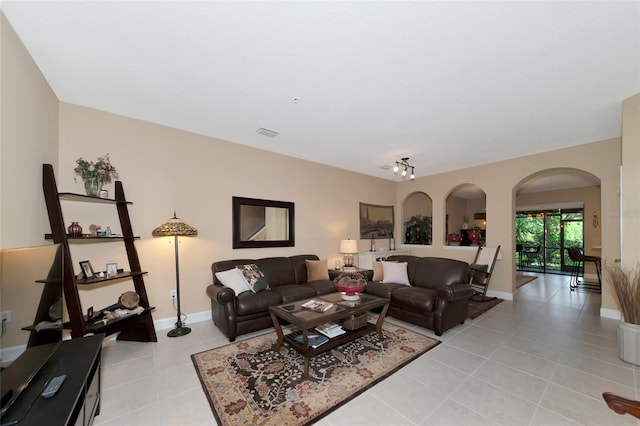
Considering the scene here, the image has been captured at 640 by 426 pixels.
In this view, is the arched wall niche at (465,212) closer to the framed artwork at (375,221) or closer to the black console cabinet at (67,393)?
the framed artwork at (375,221)

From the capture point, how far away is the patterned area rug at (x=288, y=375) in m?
1.89

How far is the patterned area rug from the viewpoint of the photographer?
1886mm

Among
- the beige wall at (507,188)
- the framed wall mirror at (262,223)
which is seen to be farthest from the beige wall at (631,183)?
the framed wall mirror at (262,223)

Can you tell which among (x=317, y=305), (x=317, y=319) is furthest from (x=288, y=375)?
(x=317, y=305)

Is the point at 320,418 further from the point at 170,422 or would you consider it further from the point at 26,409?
the point at 26,409

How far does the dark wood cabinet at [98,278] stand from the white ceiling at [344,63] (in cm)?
112

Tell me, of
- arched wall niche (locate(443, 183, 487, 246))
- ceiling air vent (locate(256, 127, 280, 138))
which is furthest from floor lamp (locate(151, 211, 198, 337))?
arched wall niche (locate(443, 183, 487, 246))

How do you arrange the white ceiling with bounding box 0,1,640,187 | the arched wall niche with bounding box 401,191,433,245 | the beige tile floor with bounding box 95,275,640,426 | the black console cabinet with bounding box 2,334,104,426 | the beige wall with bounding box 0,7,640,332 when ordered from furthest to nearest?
the arched wall niche with bounding box 401,191,433,245
the beige wall with bounding box 0,7,640,332
the beige tile floor with bounding box 95,275,640,426
the white ceiling with bounding box 0,1,640,187
the black console cabinet with bounding box 2,334,104,426

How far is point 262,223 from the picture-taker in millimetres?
4430

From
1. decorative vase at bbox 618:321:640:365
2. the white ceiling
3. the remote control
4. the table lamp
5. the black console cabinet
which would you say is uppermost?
the white ceiling

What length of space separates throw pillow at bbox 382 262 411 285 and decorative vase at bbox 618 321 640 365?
7.45 ft

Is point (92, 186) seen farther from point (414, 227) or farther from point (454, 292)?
point (414, 227)

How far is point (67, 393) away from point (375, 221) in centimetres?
588

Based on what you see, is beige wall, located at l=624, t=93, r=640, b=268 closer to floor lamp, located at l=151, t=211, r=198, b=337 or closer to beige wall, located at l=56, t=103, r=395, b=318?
beige wall, located at l=56, t=103, r=395, b=318
